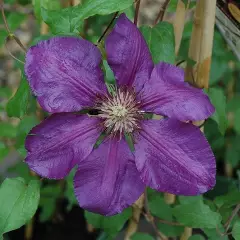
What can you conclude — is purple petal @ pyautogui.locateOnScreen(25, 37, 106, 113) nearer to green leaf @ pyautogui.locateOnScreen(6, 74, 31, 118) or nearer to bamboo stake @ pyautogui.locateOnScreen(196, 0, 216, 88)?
green leaf @ pyautogui.locateOnScreen(6, 74, 31, 118)

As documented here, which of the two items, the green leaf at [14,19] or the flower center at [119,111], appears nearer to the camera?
the flower center at [119,111]

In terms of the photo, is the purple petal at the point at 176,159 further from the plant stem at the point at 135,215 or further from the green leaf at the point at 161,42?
the plant stem at the point at 135,215

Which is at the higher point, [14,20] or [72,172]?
[14,20]

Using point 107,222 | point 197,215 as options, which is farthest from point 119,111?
point 107,222

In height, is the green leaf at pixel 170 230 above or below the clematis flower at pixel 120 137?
below

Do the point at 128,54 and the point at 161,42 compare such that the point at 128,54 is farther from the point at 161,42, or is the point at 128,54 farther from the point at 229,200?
the point at 229,200

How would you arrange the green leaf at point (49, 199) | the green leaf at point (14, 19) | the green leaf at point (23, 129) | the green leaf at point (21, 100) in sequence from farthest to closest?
the green leaf at point (49, 199)
the green leaf at point (14, 19)
the green leaf at point (23, 129)
the green leaf at point (21, 100)

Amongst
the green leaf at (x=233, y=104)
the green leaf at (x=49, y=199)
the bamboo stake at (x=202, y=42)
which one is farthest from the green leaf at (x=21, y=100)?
the green leaf at (x=233, y=104)

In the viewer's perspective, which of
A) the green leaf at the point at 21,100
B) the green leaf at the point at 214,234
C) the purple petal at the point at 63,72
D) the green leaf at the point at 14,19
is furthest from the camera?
the green leaf at the point at 14,19
